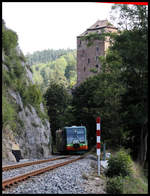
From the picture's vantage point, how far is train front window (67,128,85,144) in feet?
104

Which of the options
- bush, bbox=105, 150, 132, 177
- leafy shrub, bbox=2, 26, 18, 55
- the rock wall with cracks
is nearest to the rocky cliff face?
the rock wall with cracks

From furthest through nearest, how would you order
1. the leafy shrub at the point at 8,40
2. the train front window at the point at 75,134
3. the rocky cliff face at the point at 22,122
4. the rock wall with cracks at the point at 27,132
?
the leafy shrub at the point at 8,40
the train front window at the point at 75,134
the rock wall with cracks at the point at 27,132
the rocky cliff face at the point at 22,122

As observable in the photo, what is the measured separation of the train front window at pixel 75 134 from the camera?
104ft

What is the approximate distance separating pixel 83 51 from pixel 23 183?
3465 inches

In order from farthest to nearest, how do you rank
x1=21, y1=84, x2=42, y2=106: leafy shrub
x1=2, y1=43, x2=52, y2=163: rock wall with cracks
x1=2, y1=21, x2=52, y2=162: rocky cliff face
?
x1=21, y1=84, x2=42, y2=106: leafy shrub
x1=2, y1=43, x2=52, y2=163: rock wall with cracks
x1=2, y1=21, x2=52, y2=162: rocky cliff face

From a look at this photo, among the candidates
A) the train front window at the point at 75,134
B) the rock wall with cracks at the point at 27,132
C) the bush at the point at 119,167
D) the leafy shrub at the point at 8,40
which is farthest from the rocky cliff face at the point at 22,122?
the bush at the point at 119,167

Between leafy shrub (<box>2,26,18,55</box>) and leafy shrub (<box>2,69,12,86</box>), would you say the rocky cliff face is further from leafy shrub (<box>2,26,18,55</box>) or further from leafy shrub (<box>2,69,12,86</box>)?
leafy shrub (<box>2,26,18,55</box>)

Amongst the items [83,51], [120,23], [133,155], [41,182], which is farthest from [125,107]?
[83,51]

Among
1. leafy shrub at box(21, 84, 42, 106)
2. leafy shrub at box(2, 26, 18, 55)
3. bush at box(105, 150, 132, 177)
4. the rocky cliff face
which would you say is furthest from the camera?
leafy shrub at box(21, 84, 42, 106)

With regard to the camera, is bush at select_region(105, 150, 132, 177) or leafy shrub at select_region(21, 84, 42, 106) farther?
leafy shrub at select_region(21, 84, 42, 106)

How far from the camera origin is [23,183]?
8.39m

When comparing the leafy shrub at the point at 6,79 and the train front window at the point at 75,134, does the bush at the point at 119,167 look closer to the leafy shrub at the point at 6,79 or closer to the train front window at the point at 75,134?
the leafy shrub at the point at 6,79

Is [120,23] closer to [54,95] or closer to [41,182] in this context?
[41,182]

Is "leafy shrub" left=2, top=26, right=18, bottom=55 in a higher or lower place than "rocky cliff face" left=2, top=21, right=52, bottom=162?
higher
